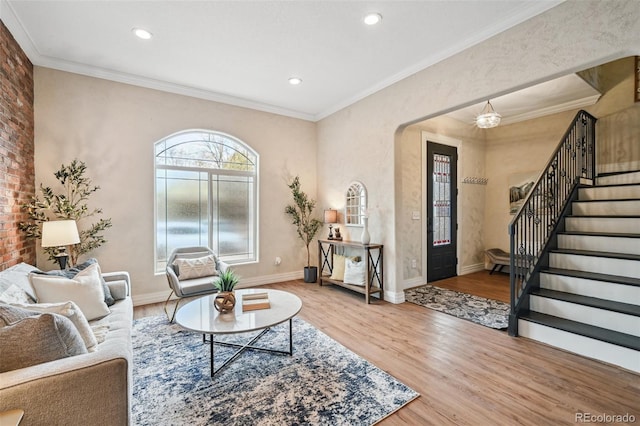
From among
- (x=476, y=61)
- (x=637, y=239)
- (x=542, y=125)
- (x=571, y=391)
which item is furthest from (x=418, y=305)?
(x=542, y=125)

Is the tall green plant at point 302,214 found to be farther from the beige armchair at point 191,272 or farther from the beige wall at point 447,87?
the beige armchair at point 191,272

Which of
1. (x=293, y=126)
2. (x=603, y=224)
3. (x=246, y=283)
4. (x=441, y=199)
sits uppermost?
(x=293, y=126)

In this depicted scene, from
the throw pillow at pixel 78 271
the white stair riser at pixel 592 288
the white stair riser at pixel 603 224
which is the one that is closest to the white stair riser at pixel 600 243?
the white stair riser at pixel 603 224

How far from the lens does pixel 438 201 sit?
532 centimetres

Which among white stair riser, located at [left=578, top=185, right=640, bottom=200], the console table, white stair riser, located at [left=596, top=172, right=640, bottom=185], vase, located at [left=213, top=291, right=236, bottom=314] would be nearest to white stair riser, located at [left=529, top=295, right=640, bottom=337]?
the console table

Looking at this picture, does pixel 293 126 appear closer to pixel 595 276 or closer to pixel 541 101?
pixel 541 101

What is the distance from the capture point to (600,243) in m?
3.22

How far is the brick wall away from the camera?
2658 millimetres

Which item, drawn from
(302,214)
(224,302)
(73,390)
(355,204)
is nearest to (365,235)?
(355,204)

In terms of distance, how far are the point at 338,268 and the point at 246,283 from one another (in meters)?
1.62

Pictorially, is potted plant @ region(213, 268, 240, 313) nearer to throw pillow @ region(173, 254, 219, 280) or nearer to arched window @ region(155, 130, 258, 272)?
throw pillow @ region(173, 254, 219, 280)

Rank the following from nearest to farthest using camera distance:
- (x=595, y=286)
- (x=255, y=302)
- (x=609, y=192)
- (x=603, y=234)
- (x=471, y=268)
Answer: (x=255, y=302), (x=595, y=286), (x=603, y=234), (x=609, y=192), (x=471, y=268)

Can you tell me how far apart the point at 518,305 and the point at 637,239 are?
4.67 feet

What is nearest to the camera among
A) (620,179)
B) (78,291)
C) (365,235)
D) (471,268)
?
(78,291)
